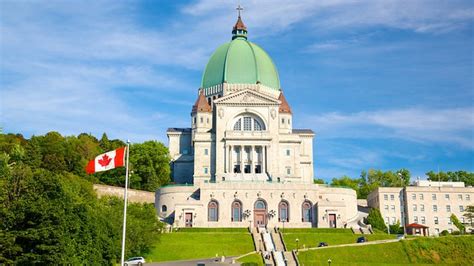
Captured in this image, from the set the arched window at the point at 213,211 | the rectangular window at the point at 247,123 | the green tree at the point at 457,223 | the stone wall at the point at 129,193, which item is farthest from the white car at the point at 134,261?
the green tree at the point at 457,223

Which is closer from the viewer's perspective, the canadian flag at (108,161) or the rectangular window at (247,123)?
the canadian flag at (108,161)

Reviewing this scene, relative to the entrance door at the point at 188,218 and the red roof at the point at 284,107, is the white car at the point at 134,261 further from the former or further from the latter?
the red roof at the point at 284,107

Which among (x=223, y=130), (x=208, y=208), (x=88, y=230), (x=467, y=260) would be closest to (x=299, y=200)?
(x=208, y=208)

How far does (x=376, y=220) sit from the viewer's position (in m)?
98.9

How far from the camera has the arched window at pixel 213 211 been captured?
306ft

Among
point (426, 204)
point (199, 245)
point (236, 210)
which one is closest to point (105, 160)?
point (199, 245)

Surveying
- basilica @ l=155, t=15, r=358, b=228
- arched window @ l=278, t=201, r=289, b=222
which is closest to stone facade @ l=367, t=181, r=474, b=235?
basilica @ l=155, t=15, r=358, b=228

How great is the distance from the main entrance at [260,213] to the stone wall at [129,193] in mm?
22156

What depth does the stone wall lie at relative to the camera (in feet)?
338

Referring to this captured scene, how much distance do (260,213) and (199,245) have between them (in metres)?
20.0

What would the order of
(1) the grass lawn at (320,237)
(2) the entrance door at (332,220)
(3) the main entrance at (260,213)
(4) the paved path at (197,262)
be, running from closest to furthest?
(4) the paved path at (197,262), (1) the grass lawn at (320,237), (2) the entrance door at (332,220), (3) the main entrance at (260,213)

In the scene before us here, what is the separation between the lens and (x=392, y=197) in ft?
354

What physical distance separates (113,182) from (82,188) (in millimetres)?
23397

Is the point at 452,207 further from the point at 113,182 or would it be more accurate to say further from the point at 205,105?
the point at 113,182
